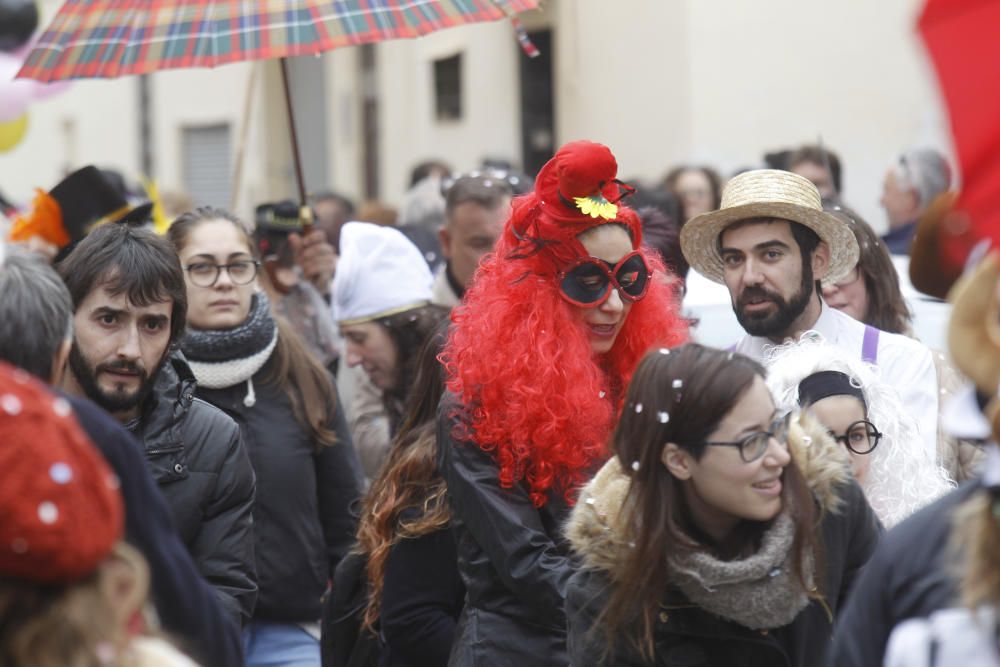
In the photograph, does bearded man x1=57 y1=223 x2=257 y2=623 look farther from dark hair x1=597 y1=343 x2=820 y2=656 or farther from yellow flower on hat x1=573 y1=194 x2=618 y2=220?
dark hair x1=597 y1=343 x2=820 y2=656

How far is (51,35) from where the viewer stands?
5.84 metres

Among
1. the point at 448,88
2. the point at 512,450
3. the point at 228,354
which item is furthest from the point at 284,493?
the point at 448,88

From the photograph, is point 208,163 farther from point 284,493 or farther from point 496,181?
point 284,493

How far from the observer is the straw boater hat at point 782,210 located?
507 centimetres

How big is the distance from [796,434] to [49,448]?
5.97 ft

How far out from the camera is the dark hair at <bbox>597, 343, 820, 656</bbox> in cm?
349

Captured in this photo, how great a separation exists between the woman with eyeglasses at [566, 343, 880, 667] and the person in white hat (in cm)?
271

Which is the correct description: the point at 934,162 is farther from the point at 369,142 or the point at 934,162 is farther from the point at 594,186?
the point at 369,142

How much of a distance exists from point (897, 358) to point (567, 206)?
1237mm

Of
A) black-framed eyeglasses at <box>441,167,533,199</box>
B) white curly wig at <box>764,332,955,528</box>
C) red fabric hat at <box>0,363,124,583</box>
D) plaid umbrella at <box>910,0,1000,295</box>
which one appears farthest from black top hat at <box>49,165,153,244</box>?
plaid umbrella at <box>910,0,1000,295</box>

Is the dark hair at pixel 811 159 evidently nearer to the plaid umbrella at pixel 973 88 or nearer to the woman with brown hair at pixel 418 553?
the woman with brown hair at pixel 418 553

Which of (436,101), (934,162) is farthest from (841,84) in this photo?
(436,101)

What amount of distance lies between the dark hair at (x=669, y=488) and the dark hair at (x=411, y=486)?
125cm

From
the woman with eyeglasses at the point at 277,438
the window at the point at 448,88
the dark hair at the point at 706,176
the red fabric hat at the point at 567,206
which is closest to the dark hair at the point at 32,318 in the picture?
the red fabric hat at the point at 567,206
